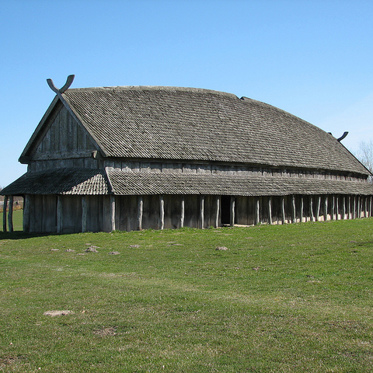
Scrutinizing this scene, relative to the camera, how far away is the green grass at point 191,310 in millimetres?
6762

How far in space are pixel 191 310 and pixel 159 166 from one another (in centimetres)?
2034

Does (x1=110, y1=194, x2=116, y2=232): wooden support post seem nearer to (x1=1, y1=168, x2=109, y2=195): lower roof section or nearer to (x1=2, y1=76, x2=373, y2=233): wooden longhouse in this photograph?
(x1=2, y1=76, x2=373, y2=233): wooden longhouse

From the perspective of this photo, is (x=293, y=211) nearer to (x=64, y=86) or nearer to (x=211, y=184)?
(x=211, y=184)

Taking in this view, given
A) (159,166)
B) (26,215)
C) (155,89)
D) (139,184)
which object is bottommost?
(26,215)

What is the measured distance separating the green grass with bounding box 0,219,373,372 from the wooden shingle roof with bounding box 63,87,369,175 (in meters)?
11.7

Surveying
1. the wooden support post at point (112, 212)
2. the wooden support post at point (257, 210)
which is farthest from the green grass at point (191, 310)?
the wooden support post at point (257, 210)

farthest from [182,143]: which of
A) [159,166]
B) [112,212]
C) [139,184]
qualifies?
[112,212]

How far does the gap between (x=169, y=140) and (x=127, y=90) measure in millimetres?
5613

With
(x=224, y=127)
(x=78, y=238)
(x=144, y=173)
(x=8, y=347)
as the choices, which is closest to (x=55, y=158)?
(x=144, y=173)

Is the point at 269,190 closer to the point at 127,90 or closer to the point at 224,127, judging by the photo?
the point at 224,127

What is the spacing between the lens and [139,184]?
2708 cm

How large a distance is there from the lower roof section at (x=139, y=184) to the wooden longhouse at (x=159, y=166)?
7 centimetres

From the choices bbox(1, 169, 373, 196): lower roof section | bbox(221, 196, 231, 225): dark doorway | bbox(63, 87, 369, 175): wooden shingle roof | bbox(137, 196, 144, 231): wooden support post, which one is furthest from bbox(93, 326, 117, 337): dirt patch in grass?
bbox(221, 196, 231, 225): dark doorway

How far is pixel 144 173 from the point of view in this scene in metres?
28.5
